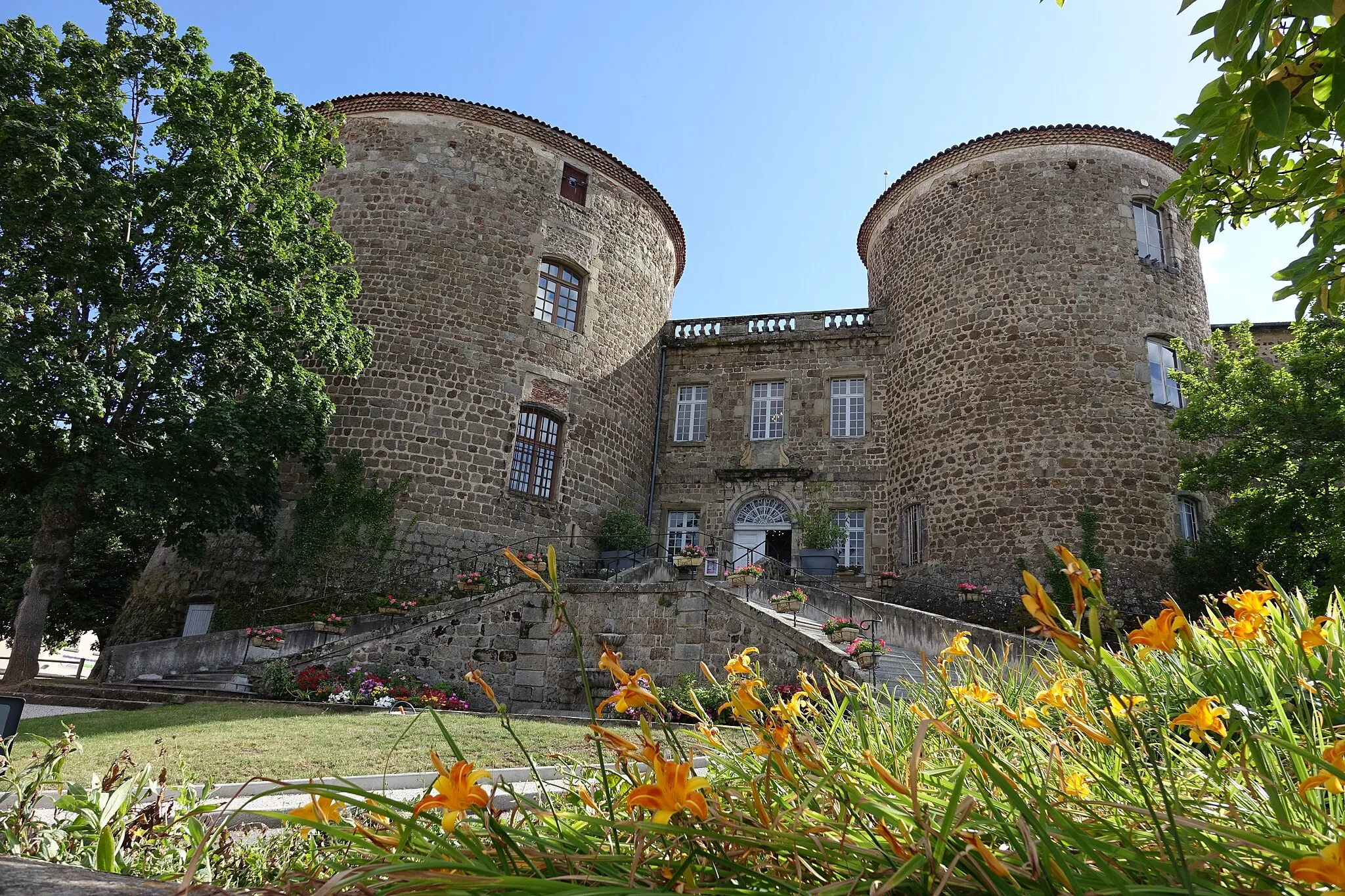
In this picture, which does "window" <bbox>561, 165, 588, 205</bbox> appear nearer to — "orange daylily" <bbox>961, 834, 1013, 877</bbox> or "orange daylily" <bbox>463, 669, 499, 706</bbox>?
"orange daylily" <bbox>463, 669, 499, 706</bbox>

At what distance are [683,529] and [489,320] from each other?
6558 millimetres

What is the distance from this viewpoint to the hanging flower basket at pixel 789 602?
12352 mm

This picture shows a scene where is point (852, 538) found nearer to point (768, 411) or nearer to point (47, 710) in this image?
point (768, 411)

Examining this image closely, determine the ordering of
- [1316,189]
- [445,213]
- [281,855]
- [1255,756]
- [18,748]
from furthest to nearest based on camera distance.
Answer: [445,213] < [18,748] < [1316,189] < [281,855] < [1255,756]

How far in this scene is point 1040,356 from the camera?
17.2 meters

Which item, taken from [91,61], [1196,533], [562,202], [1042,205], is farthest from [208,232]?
[1196,533]

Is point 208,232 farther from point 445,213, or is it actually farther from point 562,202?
point 562,202

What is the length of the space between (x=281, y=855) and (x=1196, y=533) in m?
18.0

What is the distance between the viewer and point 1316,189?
3.22 metres

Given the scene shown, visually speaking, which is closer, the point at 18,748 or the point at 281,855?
the point at 281,855

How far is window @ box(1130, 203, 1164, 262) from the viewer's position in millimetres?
18031

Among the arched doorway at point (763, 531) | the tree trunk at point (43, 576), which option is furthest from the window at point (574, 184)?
the tree trunk at point (43, 576)

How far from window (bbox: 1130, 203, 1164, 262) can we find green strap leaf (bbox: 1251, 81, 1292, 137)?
1812cm

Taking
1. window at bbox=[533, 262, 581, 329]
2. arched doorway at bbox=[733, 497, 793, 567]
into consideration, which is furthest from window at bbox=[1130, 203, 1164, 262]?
window at bbox=[533, 262, 581, 329]
